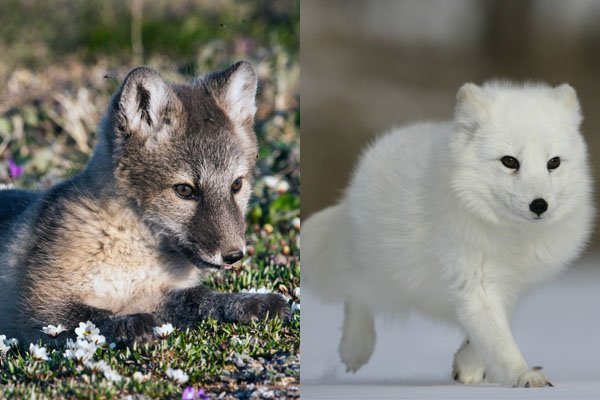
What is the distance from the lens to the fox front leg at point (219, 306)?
11.9ft

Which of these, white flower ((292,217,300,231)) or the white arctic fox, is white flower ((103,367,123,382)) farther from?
the white arctic fox

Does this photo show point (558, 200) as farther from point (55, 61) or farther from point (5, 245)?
point (55, 61)

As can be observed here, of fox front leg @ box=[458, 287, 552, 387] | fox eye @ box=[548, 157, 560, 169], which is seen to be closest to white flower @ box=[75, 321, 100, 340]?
fox front leg @ box=[458, 287, 552, 387]

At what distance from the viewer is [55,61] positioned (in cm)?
514

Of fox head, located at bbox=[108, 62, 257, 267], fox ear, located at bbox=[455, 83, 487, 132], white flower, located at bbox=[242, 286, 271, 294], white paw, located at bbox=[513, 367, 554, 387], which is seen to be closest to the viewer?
fox head, located at bbox=[108, 62, 257, 267]

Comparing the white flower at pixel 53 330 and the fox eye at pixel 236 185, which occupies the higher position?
the fox eye at pixel 236 185

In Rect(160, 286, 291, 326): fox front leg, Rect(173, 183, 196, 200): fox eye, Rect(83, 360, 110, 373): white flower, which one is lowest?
Rect(83, 360, 110, 373): white flower

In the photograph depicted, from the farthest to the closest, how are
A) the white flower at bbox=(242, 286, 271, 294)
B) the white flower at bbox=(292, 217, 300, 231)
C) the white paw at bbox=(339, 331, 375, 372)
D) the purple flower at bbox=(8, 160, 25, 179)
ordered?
the white paw at bbox=(339, 331, 375, 372)
the purple flower at bbox=(8, 160, 25, 179)
the white flower at bbox=(292, 217, 300, 231)
the white flower at bbox=(242, 286, 271, 294)

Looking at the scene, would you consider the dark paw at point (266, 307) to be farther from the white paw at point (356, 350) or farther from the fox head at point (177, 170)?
the white paw at point (356, 350)

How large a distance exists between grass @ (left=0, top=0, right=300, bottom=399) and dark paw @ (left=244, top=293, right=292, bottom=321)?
0.09ft

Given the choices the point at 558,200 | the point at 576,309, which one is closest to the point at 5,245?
the point at 558,200

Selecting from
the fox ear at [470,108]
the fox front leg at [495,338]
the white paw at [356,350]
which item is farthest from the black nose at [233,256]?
the white paw at [356,350]

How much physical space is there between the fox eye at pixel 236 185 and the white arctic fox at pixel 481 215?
1066mm

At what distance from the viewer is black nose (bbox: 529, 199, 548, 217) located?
4027 millimetres
